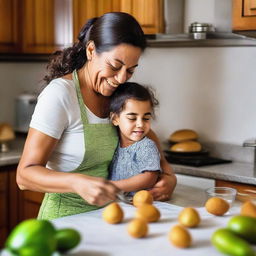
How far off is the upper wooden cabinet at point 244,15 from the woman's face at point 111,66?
0.84 m

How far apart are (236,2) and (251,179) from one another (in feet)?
2.67

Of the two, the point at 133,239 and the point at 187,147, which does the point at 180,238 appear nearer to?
the point at 133,239

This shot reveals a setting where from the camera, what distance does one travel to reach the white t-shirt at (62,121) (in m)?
1.60

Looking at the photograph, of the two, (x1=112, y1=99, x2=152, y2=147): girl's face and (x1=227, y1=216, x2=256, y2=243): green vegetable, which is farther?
(x1=112, y1=99, x2=152, y2=147): girl's face

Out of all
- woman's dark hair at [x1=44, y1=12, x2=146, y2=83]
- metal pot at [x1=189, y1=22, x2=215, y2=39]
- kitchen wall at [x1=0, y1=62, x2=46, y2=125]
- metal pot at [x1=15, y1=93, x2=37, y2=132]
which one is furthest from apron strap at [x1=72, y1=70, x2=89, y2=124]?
kitchen wall at [x1=0, y1=62, x2=46, y2=125]

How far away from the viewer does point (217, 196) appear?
1.50m

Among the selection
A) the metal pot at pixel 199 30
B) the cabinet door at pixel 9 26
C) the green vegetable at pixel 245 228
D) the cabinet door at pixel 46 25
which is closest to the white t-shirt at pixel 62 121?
the green vegetable at pixel 245 228

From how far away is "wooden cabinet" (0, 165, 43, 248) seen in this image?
3.01 metres

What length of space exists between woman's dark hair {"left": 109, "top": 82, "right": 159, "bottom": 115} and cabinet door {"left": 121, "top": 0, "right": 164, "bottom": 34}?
93 centimetres

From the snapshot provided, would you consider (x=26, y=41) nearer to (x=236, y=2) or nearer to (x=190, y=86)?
(x=190, y=86)

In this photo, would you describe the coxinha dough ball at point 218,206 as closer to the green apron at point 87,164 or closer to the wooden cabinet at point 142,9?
the green apron at point 87,164

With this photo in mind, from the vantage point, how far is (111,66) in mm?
1684

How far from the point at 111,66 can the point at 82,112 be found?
179 mm

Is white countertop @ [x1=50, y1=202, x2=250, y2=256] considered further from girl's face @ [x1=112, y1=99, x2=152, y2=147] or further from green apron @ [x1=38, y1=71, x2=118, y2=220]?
girl's face @ [x1=112, y1=99, x2=152, y2=147]
